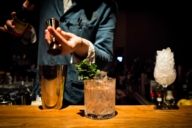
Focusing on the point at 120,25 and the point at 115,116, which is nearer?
the point at 115,116

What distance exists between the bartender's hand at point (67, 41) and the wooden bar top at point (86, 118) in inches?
10.5

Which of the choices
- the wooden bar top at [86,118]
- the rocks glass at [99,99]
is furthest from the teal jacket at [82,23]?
the rocks glass at [99,99]

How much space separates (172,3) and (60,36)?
4798mm

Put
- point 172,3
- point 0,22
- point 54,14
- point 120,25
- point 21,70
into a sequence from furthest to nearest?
point 120,25 → point 172,3 → point 21,70 → point 0,22 → point 54,14

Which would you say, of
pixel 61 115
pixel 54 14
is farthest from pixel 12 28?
pixel 61 115

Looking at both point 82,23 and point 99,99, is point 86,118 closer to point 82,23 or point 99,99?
point 99,99

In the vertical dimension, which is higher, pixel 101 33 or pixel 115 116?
pixel 101 33

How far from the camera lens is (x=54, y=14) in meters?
1.80

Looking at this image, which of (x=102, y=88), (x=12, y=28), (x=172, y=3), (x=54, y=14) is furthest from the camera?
(x=172, y=3)

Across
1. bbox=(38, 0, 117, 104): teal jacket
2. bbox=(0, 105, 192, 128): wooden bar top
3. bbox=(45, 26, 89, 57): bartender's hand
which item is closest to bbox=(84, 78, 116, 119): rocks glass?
bbox=(0, 105, 192, 128): wooden bar top

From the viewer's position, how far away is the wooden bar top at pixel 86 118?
111 centimetres

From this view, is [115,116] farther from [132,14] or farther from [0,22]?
[132,14]

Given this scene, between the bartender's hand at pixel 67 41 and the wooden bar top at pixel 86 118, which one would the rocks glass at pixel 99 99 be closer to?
the wooden bar top at pixel 86 118

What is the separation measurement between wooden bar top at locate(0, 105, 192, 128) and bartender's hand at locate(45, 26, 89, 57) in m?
→ 0.27
